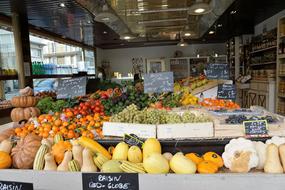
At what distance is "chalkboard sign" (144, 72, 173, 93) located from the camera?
2.67m

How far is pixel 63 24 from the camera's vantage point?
6.21 m

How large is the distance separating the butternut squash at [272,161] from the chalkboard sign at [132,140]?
2.40 feet

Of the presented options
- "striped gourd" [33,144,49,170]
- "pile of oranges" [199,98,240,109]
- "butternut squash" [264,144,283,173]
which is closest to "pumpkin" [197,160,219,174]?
"butternut squash" [264,144,283,173]

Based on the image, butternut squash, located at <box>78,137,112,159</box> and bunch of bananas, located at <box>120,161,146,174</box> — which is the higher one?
butternut squash, located at <box>78,137,112,159</box>

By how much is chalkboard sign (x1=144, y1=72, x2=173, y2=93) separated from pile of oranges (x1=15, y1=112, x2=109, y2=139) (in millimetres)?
658

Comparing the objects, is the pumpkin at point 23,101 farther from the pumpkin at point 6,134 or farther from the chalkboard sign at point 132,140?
the chalkboard sign at point 132,140

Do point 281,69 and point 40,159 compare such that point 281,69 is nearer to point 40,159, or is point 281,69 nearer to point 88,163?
point 88,163

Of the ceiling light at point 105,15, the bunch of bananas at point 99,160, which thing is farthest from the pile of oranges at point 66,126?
the ceiling light at point 105,15

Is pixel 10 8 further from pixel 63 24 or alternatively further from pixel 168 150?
pixel 168 150

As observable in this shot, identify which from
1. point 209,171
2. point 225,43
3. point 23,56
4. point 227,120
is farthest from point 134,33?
point 225,43

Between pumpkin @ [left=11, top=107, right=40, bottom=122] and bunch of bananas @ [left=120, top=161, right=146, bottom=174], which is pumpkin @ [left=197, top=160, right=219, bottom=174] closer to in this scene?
bunch of bananas @ [left=120, top=161, right=146, bottom=174]

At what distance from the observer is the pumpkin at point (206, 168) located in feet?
4.25

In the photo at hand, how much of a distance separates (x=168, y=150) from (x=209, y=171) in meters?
0.42

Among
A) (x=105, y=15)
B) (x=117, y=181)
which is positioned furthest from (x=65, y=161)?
(x=105, y=15)
